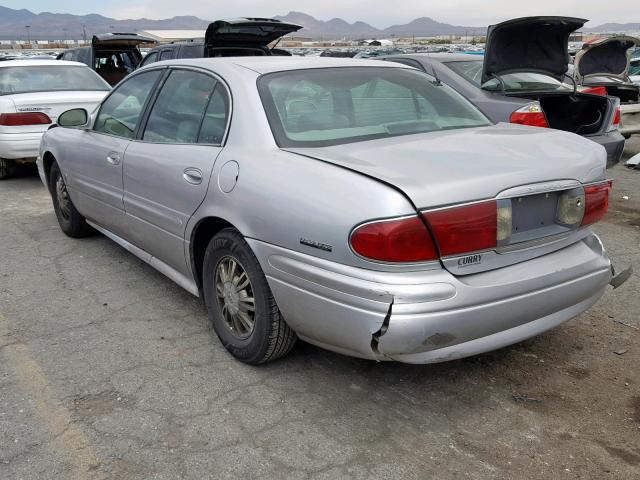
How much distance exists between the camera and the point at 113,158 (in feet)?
13.6

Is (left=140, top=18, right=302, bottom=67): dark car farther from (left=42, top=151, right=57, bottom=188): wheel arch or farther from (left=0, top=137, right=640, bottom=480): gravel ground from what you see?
(left=0, top=137, right=640, bottom=480): gravel ground

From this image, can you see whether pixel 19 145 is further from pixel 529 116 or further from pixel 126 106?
pixel 529 116

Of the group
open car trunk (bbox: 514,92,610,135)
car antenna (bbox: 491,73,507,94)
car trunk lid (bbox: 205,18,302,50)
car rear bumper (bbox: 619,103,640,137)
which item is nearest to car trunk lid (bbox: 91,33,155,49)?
car trunk lid (bbox: 205,18,302,50)

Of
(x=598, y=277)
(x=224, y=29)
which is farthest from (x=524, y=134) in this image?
(x=224, y=29)

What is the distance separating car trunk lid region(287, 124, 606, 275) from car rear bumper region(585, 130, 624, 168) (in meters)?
3.59

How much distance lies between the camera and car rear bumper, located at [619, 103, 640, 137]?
8477mm

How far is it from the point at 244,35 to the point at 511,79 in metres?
4.00

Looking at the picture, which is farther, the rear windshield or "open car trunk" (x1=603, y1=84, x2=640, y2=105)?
"open car trunk" (x1=603, y1=84, x2=640, y2=105)

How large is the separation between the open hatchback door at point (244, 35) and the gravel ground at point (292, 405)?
547cm

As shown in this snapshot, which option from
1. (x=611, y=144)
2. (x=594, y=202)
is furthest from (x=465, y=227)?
(x=611, y=144)

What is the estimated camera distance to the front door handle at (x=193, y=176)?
3.23 metres

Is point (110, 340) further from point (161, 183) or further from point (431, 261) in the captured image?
point (431, 261)

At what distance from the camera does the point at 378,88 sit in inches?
139

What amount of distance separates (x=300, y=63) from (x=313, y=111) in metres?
0.52
